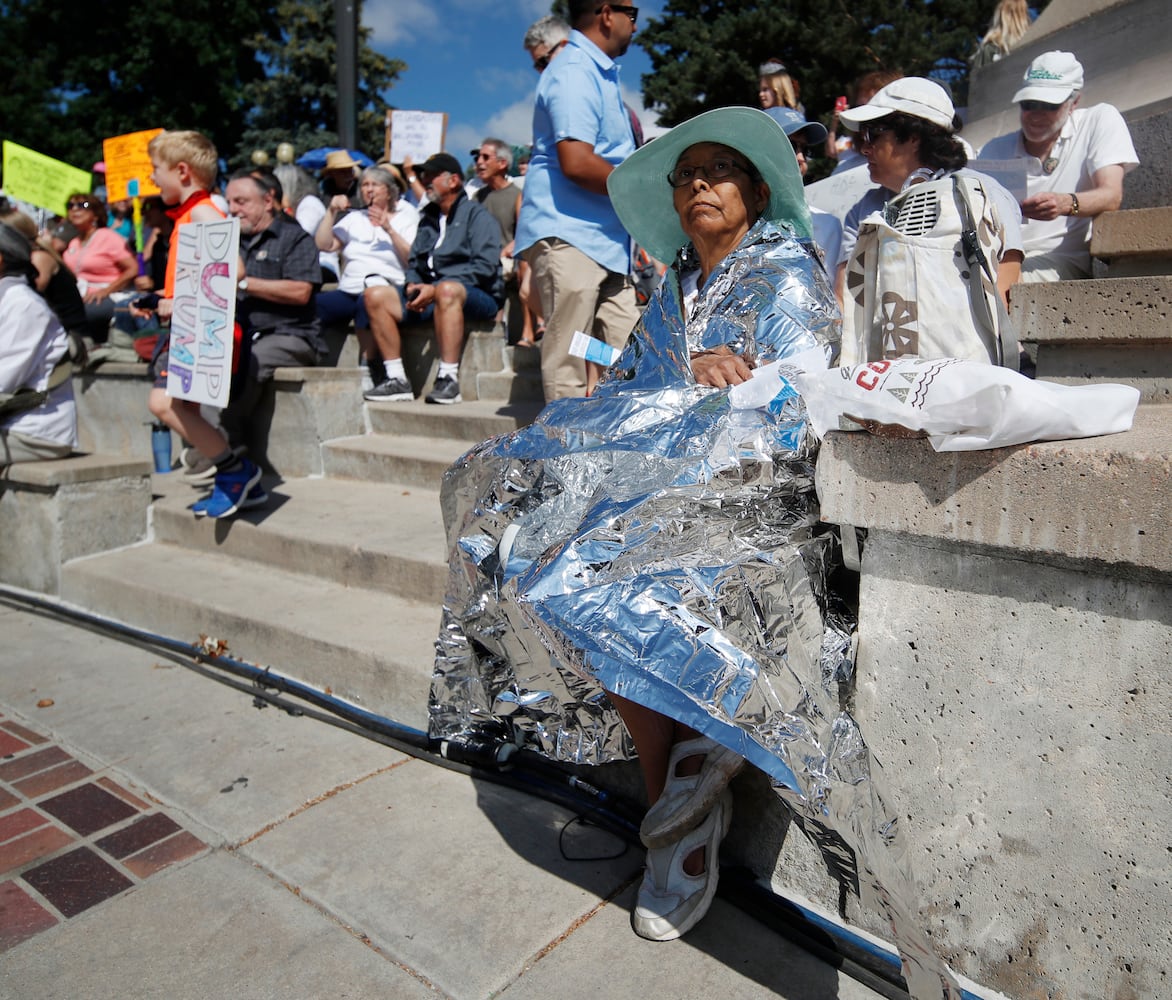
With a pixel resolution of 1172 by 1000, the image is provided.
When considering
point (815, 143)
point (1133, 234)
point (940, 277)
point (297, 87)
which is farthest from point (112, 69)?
point (940, 277)

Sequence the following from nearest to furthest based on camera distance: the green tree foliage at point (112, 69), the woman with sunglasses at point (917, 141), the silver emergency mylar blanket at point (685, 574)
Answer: the silver emergency mylar blanket at point (685, 574), the woman with sunglasses at point (917, 141), the green tree foliage at point (112, 69)

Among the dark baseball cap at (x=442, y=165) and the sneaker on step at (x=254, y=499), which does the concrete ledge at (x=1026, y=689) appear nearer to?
the sneaker on step at (x=254, y=499)

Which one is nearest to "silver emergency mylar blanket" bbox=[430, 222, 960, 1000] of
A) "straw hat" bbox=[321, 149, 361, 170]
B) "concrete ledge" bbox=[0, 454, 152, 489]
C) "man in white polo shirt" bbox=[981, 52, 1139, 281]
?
"man in white polo shirt" bbox=[981, 52, 1139, 281]

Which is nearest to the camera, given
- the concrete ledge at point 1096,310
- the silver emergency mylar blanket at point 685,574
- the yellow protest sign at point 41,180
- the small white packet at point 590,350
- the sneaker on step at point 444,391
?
the silver emergency mylar blanket at point 685,574

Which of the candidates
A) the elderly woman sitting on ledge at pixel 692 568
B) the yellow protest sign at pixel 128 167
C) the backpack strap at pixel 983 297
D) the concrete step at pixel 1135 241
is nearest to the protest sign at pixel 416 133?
the yellow protest sign at pixel 128 167

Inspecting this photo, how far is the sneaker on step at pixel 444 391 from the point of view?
16.8 ft

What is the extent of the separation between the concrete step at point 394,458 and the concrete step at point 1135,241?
2870 mm

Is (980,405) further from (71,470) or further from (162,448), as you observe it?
(162,448)

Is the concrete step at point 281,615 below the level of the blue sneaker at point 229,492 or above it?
below

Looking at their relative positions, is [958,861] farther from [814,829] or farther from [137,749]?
[137,749]

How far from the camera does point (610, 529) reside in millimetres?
1866

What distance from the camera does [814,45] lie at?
1870 cm

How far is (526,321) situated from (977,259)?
4018 mm

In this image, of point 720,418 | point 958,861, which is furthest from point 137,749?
point 958,861
